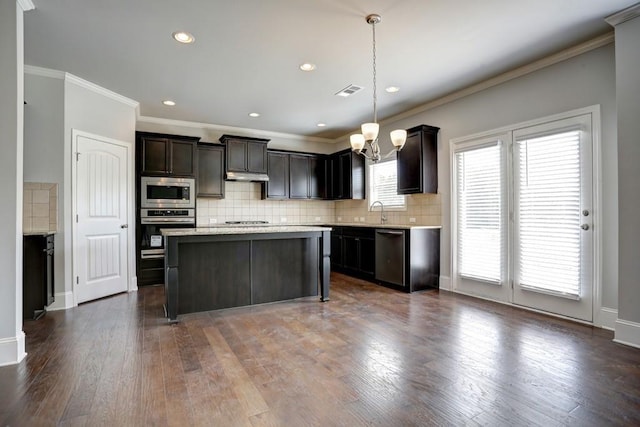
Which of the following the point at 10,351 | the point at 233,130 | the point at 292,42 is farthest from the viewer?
the point at 233,130

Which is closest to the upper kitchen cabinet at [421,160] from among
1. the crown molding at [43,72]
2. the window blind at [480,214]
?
the window blind at [480,214]

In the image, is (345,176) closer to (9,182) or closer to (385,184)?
(385,184)

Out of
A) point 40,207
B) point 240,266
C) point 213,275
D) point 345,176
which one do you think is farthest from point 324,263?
point 40,207

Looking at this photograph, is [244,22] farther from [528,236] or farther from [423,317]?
[528,236]

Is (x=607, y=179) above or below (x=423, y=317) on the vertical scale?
above

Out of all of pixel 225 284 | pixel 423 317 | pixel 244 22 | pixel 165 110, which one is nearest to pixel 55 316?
pixel 225 284

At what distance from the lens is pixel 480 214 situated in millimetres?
4207

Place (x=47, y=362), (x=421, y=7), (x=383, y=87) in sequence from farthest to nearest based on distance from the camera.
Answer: (x=383, y=87)
(x=421, y=7)
(x=47, y=362)

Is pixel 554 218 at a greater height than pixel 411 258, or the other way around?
pixel 554 218

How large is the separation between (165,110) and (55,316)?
3.29 metres

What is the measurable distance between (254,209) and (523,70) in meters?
4.87

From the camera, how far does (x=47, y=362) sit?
2.39 meters

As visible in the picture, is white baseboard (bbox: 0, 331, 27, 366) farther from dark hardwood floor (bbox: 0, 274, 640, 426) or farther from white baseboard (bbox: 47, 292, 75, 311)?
white baseboard (bbox: 47, 292, 75, 311)

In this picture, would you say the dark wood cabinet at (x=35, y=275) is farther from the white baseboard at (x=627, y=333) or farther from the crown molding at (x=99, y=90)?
the white baseboard at (x=627, y=333)
